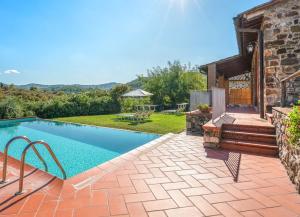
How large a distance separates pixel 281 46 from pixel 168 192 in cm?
615

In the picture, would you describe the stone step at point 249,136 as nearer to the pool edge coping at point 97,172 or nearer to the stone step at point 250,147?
the stone step at point 250,147

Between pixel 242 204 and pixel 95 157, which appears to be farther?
pixel 95 157

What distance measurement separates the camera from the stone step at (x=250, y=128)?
5.93 m

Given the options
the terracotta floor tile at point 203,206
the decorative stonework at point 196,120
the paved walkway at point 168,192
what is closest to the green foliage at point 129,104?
the decorative stonework at point 196,120

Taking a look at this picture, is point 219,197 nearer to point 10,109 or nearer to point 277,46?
point 277,46

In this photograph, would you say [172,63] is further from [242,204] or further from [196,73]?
[242,204]

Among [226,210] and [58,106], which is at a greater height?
[58,106]

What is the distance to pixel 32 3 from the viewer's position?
966 cm

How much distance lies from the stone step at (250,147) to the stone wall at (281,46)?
204 cm

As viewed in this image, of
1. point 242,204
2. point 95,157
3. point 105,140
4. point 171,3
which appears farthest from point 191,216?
point 171,3

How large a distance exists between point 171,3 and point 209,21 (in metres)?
4.18

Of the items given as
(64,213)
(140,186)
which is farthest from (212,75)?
(64,213)

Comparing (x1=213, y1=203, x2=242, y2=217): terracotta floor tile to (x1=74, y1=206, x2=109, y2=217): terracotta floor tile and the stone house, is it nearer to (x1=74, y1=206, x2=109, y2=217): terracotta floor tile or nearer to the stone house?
(x1=74, y1=206, x2=109, y2=217): terracotta floor tile

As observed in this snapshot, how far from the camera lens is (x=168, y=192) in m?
3.40
